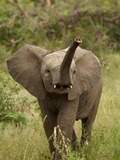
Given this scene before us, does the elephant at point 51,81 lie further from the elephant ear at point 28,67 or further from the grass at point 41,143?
the grass at point 41,143

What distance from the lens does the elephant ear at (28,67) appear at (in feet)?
15.8

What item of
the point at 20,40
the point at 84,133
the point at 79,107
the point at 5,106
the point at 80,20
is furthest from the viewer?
the point at 80,20

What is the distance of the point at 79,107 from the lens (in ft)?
17.0

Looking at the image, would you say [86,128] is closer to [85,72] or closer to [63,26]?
[85,72]

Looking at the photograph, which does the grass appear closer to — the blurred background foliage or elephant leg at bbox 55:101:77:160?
elephant leg at bbox 55:101:77:160

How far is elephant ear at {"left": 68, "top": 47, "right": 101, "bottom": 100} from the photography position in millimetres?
4785

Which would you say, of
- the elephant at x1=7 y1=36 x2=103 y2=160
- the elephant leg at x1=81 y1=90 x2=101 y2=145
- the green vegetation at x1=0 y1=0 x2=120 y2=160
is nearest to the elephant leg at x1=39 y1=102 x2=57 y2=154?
the elephant at x1=7 y1=36 x2=103 y2=160

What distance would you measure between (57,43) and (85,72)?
24.8 feet

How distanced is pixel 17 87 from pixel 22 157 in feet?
4.54

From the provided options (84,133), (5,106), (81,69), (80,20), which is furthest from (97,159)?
(80,20)

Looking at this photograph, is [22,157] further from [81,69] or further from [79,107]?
[81,69]

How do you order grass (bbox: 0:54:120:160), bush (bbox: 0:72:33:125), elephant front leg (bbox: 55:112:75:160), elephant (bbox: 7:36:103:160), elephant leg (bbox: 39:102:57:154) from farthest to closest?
bush (bbox: 0:72:33:125) → grass (bbox: 0:54:120:160) → elephant leg (bbox: 39:102:57:154) → elephant front leg (bbox: 55:112:75:160) → elephant (bbox: 7:36:103:160)

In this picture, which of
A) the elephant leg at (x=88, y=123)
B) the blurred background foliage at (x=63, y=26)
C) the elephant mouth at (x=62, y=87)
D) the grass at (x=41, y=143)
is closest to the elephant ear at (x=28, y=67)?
the elephant mouth at (x=62, y=87)

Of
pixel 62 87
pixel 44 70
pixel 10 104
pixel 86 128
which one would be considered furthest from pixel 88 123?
pixel 62 87
